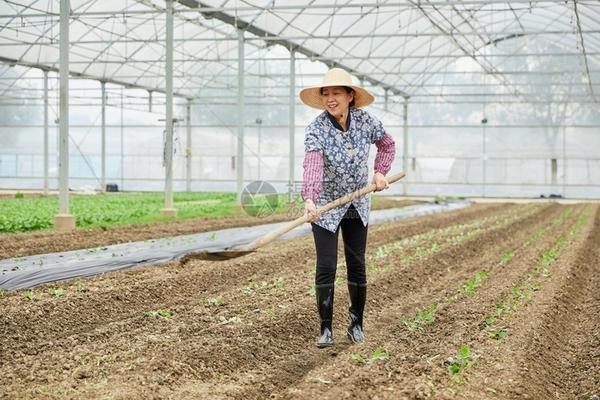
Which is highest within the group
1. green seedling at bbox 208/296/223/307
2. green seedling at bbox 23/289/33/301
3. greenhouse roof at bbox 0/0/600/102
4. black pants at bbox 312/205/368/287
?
greenhouse roof at bbox 0/0/600/102

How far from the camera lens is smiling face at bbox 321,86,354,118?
5.22 metres

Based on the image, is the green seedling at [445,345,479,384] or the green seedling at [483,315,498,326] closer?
the green seedling at [445,345,479,384]

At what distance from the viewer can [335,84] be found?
5.11 meters

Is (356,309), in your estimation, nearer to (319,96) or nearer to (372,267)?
(319,96)

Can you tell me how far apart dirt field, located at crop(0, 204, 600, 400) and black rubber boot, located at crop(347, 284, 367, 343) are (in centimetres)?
12

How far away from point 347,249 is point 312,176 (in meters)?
0.59

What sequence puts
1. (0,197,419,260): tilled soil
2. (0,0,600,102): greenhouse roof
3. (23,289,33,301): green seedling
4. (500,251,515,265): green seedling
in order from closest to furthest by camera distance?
1. (23,289,33,301): green seedling
2. (500,251,515,265): green seedling
3. (0,197,419,260): tilled soil
4. (0,0,600,102): greenhouse roof

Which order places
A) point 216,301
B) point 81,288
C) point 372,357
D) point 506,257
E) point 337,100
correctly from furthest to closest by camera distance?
point 506,257 < point 81,288 < point 216,301 < point 337,100 < point 372,357

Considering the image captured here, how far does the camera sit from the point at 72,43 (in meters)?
24.5

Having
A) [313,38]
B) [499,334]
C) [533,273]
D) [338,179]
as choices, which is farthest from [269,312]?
[313,38]

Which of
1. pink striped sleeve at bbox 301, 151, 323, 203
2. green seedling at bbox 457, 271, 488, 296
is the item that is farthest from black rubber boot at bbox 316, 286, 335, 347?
green seedling at bbox 457, 271, 488, 296

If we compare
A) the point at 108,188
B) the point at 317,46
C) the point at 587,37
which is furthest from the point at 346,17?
the point at 108,188

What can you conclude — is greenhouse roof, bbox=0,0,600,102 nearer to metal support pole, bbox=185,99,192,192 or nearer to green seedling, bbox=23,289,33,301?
metal support pole, bbox=185,99,192,192

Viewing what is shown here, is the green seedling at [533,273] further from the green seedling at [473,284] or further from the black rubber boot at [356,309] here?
the black rubber boot at [356,309]
